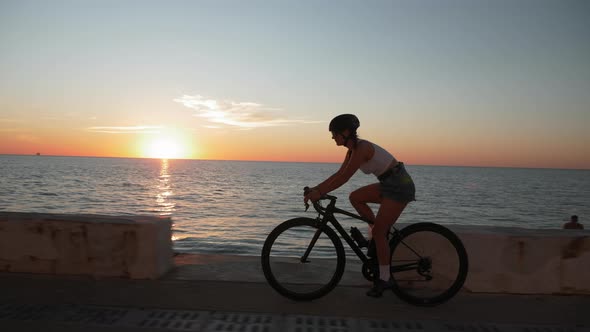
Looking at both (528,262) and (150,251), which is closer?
(528,262)

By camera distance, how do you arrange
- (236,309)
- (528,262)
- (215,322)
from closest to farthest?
(215,322) → (236,309) → (528,262)

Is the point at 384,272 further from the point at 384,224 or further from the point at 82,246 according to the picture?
the point at 82,246

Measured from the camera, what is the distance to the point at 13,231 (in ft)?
15.5

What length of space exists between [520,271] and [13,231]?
5.84 meters

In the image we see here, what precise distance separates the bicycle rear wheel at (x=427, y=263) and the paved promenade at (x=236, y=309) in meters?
0.16

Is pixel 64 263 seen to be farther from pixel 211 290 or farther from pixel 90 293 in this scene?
pixel 211 290

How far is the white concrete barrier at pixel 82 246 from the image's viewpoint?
183 inches

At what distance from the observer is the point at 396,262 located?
4289 mm

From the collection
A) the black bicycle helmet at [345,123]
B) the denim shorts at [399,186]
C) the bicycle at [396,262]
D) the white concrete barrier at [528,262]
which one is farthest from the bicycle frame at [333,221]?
the white concrete barrier at [528,262]

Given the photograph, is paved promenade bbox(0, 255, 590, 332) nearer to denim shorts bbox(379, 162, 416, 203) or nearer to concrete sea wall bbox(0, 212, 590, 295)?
concrete sea wall bbox(0, 212, 590, 295)

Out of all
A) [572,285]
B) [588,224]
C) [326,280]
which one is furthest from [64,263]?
[588,224]

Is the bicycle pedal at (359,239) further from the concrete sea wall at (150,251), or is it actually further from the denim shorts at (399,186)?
the concrete sea wall at (150,251)

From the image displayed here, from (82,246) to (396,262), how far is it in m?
3.60

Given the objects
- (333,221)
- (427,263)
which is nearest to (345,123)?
(333,221)
